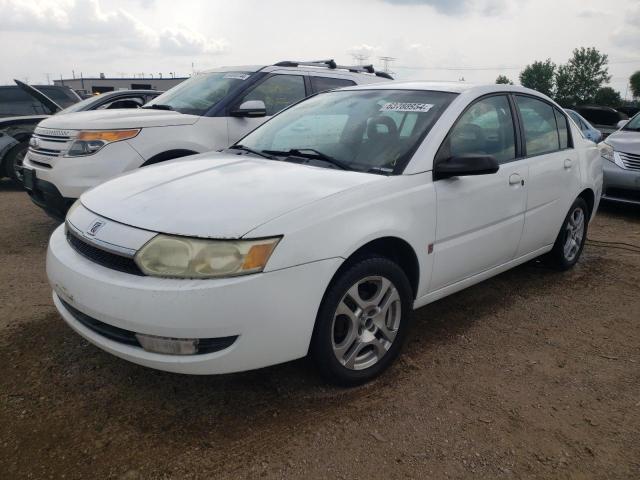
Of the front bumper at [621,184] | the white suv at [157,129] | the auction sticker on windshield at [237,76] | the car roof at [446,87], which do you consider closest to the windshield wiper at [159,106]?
the white suv at [157,129]

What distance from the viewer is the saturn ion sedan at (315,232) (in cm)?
229

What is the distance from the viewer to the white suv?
4.90m

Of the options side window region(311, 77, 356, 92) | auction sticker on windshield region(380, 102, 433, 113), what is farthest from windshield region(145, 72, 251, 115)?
auction sticker on windshield region(380, 102, 433, 113)

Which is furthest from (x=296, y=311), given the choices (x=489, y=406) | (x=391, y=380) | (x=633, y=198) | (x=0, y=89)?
(x=0, y=89)

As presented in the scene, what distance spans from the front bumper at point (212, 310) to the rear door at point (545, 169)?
2.09 metres

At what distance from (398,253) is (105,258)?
1.54 m

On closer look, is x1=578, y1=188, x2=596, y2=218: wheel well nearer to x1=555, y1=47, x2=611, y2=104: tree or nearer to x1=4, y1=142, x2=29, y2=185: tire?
x1=4, y1=142, x2=29, y2=185: tire

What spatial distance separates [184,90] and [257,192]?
3.99 metres

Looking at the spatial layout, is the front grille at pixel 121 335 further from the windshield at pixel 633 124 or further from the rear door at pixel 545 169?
the windshield at pixel 633 124

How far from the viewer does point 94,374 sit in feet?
9.44

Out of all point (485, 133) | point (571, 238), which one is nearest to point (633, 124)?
point (571, 238)

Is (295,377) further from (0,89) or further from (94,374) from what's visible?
(0,89)

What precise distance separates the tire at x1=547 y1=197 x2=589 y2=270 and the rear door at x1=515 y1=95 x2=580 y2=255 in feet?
0.54

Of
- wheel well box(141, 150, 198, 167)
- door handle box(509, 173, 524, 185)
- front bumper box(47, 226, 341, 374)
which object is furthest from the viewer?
wheel well box(141, 150, 198, 167)
